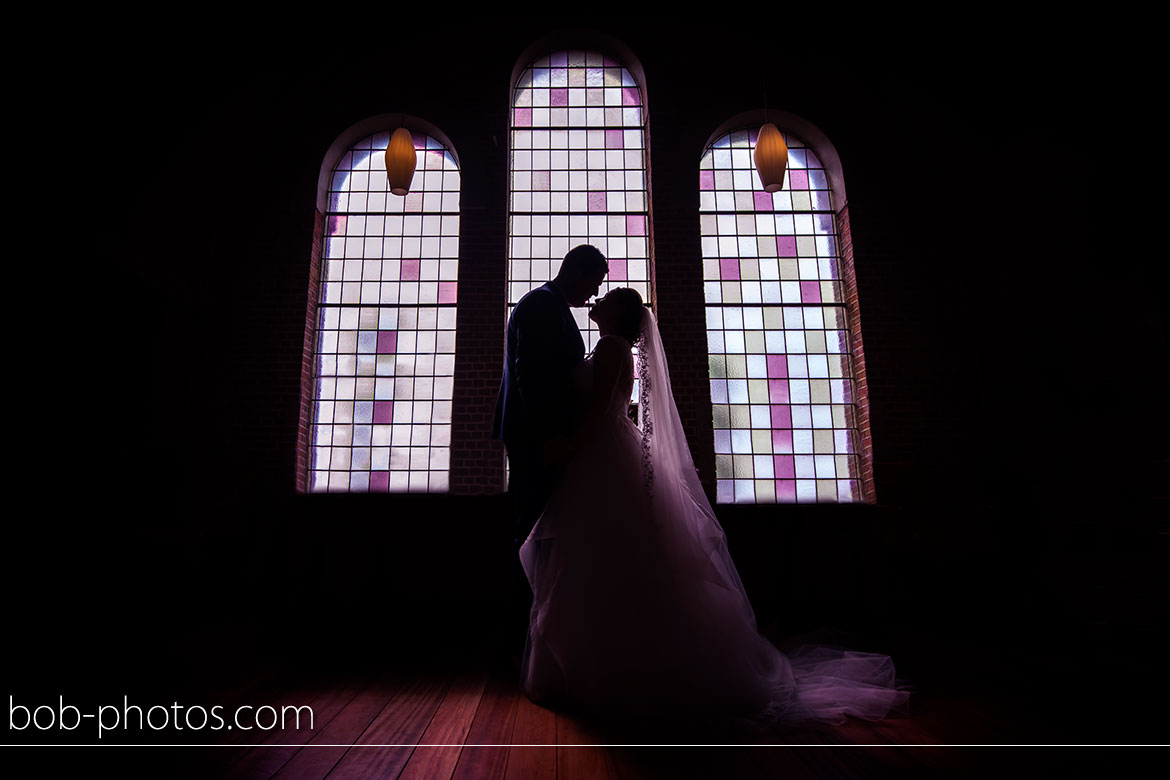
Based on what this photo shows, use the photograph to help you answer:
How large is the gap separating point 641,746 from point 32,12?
243 inches

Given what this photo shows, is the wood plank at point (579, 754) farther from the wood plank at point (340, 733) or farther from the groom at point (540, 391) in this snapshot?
the groom at point (540, 391)

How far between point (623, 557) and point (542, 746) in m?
0.68

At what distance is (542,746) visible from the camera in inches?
64.3

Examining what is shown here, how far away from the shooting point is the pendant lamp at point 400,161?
417cm

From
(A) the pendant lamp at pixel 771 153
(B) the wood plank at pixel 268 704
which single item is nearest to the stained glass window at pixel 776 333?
(A) the pendant lamp at pixel 771 153

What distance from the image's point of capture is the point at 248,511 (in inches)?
171

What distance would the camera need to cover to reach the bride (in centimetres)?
190

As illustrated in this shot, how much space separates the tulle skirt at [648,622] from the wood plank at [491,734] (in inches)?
5.5

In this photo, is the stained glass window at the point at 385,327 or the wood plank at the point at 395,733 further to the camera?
the stained glass window at the point at 385,327

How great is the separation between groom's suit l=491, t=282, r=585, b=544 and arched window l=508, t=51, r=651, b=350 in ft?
8.29

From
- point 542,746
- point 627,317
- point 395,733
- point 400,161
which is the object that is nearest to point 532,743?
point 542,746

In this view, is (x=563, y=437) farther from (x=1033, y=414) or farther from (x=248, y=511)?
(x=1033, y=414)

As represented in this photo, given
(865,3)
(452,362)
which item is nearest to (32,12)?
(452,362)

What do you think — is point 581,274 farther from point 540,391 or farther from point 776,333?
point 776,333
